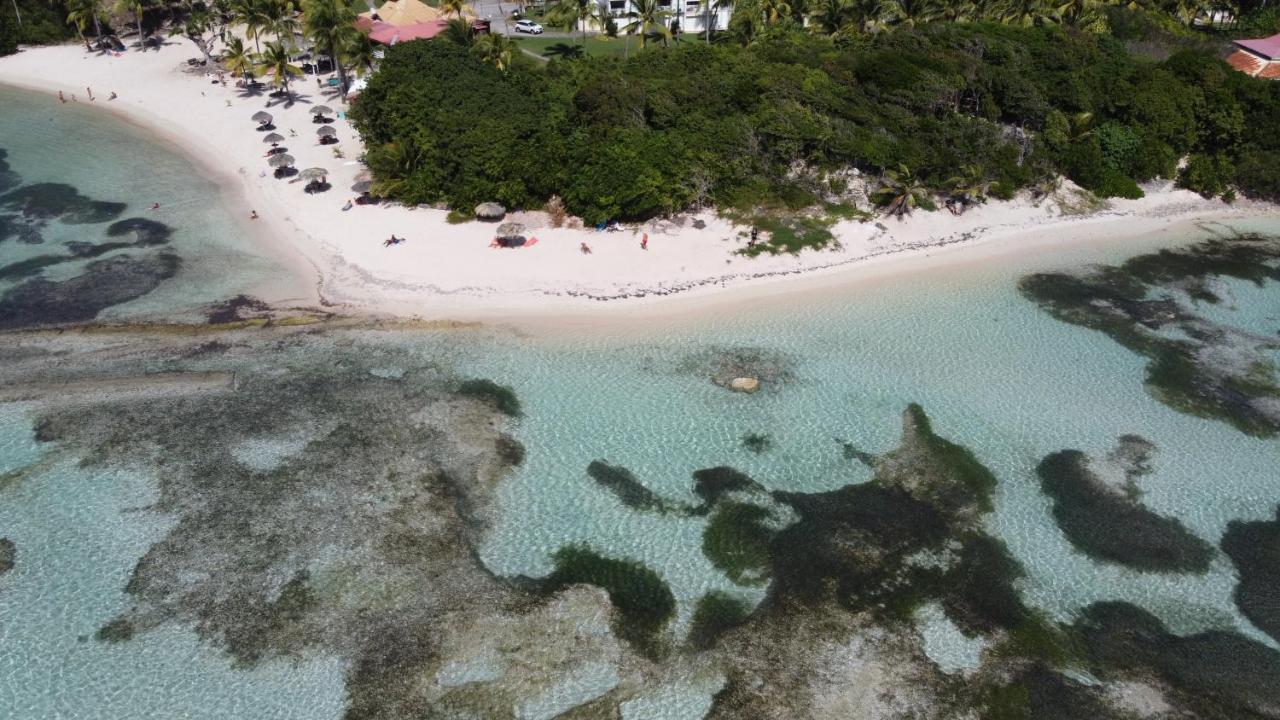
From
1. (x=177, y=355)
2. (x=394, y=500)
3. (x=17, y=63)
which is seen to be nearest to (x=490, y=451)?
(x=394, y=500)

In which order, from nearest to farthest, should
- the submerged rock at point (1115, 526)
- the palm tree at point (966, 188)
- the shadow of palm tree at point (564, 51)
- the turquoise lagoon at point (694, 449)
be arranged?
the turquoise lagoon at point (694, 449), the submerged rock at point (1115, 526), the palm tree at point (966, 188), the shadow of palm tree at point (564, 51)

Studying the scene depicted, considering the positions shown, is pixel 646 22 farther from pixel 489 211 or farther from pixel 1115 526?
pixel 1115 526

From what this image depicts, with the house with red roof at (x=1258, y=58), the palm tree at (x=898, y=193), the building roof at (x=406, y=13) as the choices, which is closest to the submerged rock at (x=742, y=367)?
the palm tree at (x=898, y=193)

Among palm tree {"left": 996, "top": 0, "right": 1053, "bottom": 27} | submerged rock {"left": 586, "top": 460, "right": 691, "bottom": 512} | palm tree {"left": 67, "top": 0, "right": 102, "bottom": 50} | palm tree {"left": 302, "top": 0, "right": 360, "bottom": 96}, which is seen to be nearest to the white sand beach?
palm tree {"left": 302, "top": 0, "right": 360, "bottom": 96}

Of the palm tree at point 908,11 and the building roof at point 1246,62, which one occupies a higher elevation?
the palm tree at point 908,11

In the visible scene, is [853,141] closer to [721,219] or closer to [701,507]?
[721,219]

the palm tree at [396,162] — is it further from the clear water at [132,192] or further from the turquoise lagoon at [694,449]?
the turquoise lagoon at [694,449]
